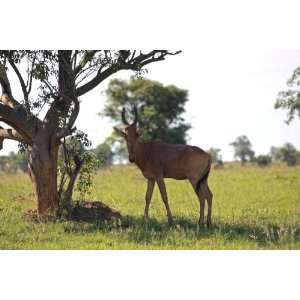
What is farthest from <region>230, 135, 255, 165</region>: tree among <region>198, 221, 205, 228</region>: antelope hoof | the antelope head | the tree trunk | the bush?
the tree trunk

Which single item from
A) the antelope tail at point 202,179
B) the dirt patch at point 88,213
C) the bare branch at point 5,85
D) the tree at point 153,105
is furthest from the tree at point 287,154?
the bare branch at point 5,85

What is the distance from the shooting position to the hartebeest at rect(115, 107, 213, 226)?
855 cm

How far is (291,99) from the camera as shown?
885cm

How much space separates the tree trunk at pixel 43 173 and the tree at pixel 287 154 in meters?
3.32

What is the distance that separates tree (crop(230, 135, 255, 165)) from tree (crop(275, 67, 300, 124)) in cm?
74

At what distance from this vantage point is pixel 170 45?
26.6 feet

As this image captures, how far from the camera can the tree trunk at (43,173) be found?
873 centimetres

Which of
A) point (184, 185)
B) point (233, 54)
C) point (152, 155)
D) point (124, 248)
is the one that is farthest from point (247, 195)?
point (124, 248)

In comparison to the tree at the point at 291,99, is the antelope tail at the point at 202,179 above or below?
below

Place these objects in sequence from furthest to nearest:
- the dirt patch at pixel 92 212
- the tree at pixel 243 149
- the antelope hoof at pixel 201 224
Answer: the tree at pixel 243 149, the dirt patch at pixel 92 212, the antelope hoof at pixel 201 224

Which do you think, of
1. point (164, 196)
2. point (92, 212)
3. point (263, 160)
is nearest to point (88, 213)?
point (92, 212)

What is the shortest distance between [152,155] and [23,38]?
250 centimetres

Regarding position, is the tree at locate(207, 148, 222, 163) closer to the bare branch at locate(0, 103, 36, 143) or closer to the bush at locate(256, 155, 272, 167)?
the bush at locate(256, 155, 272, 167)

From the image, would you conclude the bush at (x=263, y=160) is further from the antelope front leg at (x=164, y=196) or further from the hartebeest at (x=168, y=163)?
the antelope front leg at (x=164, y=196)
